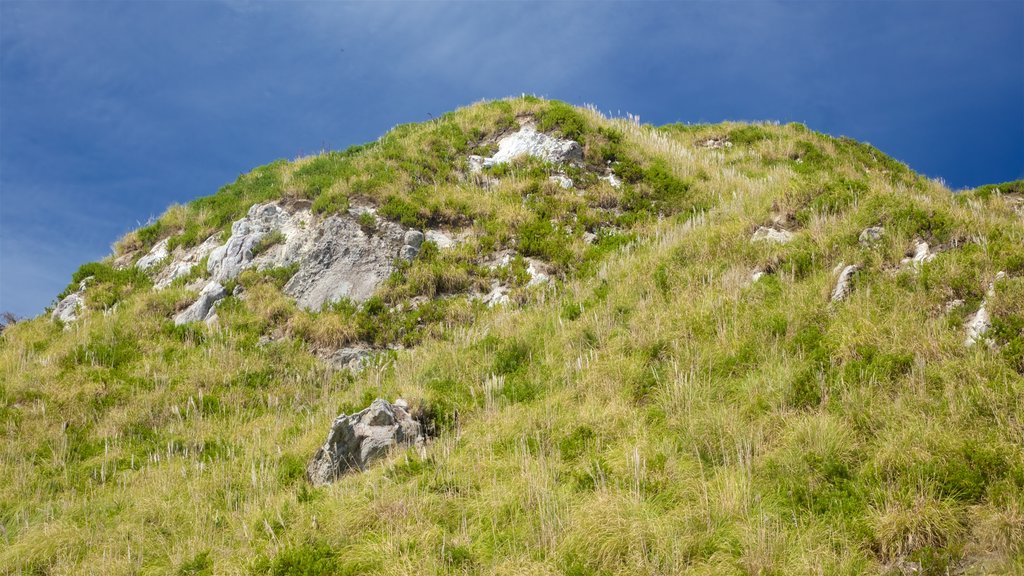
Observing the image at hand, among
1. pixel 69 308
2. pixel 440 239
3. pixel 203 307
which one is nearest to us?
pixel 203 307

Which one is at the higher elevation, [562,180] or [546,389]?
[562,180]

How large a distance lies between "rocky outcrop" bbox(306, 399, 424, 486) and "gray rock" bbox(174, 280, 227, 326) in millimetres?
8195

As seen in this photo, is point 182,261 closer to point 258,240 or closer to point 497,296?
point 258,240

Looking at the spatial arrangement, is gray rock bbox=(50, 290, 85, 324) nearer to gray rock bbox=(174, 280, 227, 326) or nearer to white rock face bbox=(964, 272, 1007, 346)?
gray rock bbox=(174, 280, 227, 326)

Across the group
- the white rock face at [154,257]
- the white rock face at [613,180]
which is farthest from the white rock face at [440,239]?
the white rock face at [154,257]

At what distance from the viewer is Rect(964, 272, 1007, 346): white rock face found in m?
6.62

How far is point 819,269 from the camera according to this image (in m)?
9.40

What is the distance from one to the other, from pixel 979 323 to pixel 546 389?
5.49 m

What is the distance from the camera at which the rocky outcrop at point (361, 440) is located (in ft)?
25.9

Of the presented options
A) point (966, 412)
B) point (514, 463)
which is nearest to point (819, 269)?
point (966, 412)

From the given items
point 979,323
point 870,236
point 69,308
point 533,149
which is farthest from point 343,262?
point 979,323

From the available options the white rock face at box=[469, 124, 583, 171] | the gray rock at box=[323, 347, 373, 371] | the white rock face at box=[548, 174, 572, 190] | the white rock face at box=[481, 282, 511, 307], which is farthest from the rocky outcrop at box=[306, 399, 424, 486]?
the white rock face at box=[469, 124, 583, 171]

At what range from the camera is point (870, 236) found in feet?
30.9

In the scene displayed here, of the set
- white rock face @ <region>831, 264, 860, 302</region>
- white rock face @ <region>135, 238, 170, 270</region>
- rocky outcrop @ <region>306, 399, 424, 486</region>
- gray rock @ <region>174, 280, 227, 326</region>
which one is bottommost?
rocky outcrop @ <region>306, 399, 424, 486</region>
